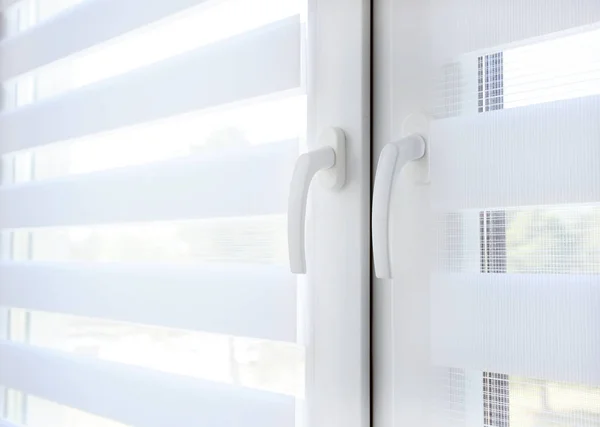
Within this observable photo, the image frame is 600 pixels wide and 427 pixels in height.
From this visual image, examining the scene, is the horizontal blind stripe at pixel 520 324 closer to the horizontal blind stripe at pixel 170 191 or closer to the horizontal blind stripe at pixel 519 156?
the horizontal blind stripe at pixel 519 156

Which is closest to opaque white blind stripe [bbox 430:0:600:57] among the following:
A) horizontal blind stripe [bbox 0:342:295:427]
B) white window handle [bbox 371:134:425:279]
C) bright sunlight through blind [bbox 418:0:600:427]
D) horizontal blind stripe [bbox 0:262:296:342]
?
bright sunlight through blind [bbox 418:0:600:427]

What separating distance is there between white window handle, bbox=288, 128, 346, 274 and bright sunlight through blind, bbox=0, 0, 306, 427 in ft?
0.20

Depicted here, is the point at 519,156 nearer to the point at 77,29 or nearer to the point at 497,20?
the point at 497,20

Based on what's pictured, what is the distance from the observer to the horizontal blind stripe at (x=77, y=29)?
0.89 m

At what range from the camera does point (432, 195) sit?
0.59m

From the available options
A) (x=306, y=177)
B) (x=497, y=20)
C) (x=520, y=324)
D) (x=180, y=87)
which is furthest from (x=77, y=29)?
(x=520, y=324)

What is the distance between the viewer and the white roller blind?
19.7 inches

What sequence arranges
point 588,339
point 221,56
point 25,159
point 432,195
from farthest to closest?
point 25,159
point 221,56
point 432,195
point 588,339

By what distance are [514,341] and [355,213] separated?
193mm

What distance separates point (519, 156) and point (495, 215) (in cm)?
6

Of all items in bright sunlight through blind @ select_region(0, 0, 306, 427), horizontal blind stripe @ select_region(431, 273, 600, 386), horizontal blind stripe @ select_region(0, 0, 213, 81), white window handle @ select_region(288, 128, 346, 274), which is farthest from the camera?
horizontal blind stripe @ select_region(0, 0, 213, 81)

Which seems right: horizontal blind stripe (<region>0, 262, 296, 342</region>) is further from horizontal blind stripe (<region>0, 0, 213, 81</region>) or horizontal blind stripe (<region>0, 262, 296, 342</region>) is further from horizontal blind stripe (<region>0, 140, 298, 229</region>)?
horizontal blind stripe (<region>0, 0, 213, 81</region>)

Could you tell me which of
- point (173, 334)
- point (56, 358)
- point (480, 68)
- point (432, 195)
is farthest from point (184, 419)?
point (480, 68)

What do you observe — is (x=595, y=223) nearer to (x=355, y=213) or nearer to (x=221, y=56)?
(x=355, y=213)
